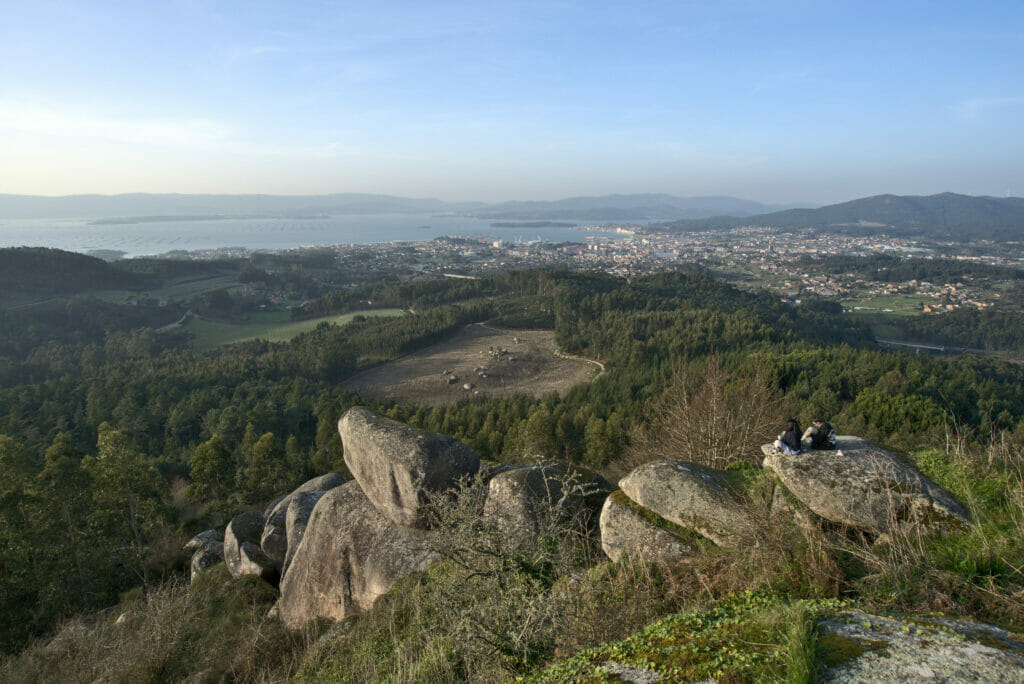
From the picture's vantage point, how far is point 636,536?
22.1 ft

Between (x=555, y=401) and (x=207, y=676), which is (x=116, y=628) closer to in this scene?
(x=207, y=676)

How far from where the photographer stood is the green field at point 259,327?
60375 mm

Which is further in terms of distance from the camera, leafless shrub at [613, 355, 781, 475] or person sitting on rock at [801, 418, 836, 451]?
leafless shrub at [613, 355, 781, 475]

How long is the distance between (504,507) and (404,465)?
2102mm

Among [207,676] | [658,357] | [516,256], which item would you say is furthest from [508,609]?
[516,256]

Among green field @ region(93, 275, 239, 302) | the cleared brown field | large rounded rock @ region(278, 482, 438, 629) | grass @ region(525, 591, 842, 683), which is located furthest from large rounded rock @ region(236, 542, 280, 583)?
green field @ region(93, 275, 239, 302)

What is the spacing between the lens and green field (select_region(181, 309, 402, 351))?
60375mm

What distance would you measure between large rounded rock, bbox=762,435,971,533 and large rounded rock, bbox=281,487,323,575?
10.4m

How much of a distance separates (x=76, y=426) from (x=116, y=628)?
30490 mm

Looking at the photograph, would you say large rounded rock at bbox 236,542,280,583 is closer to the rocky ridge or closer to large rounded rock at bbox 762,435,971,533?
the rocky ridge

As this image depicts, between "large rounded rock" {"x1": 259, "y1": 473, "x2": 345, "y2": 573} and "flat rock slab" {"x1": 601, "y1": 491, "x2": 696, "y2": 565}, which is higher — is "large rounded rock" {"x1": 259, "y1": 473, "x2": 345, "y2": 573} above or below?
below

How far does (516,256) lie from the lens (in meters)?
136

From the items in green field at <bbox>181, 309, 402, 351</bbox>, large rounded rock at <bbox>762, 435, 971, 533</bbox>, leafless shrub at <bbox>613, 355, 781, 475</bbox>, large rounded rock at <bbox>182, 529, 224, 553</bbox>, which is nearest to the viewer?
large rounded rock at <bbox>762, 435, 971, 533</bbox>

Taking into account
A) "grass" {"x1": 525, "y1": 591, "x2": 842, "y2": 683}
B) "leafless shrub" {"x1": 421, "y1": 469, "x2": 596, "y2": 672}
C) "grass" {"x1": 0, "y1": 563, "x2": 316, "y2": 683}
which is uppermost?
"grass" {"x1": 525, "y1": 591, "x2": 842, "y2": 683}
